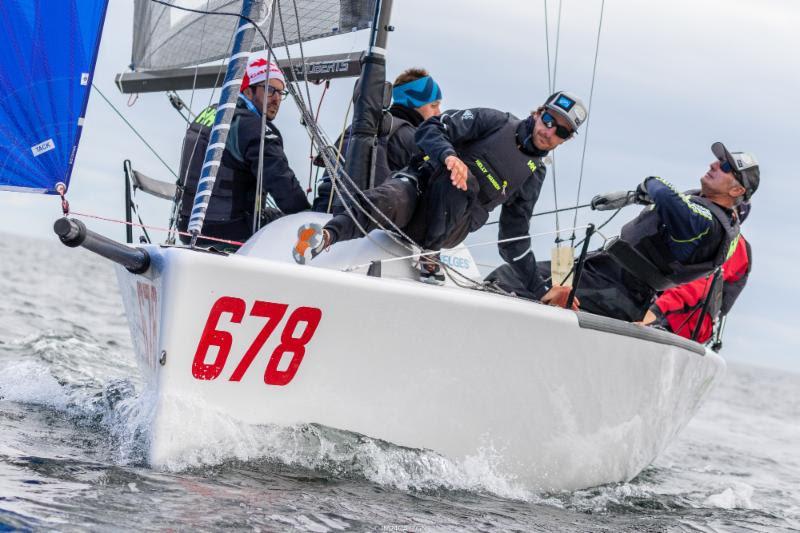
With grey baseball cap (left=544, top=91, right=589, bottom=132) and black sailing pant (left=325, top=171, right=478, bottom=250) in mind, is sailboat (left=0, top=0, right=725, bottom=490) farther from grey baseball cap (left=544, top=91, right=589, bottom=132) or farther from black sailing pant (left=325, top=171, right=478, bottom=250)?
grey baseball cap (left=544, top=91, right=589, bottom=132)

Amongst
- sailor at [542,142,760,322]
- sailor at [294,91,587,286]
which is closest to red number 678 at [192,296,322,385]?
sailor at [294,91,587,286]

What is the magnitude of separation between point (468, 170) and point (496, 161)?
0.20 meters

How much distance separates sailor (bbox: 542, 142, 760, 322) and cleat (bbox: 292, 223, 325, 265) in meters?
1.22

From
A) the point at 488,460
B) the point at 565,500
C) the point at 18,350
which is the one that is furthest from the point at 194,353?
the point at 18,350

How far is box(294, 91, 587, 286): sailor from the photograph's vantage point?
416 centimetres

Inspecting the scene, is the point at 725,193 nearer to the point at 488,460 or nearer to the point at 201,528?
the point at 488,460

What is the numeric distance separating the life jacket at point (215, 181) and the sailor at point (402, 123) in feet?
1.34

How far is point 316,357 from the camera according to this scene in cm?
355

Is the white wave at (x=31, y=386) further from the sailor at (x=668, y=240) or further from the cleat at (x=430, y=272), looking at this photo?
the sailor at (x=668, y=240)

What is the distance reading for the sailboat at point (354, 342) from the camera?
11.0 feet

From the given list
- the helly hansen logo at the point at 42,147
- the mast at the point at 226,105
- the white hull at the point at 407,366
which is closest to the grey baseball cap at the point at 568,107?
the white hull at the point at 407,366

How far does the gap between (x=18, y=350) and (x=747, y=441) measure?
8112mm

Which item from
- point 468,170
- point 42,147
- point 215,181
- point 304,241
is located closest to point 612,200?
point 468,170

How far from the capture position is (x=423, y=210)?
14.1 feet
